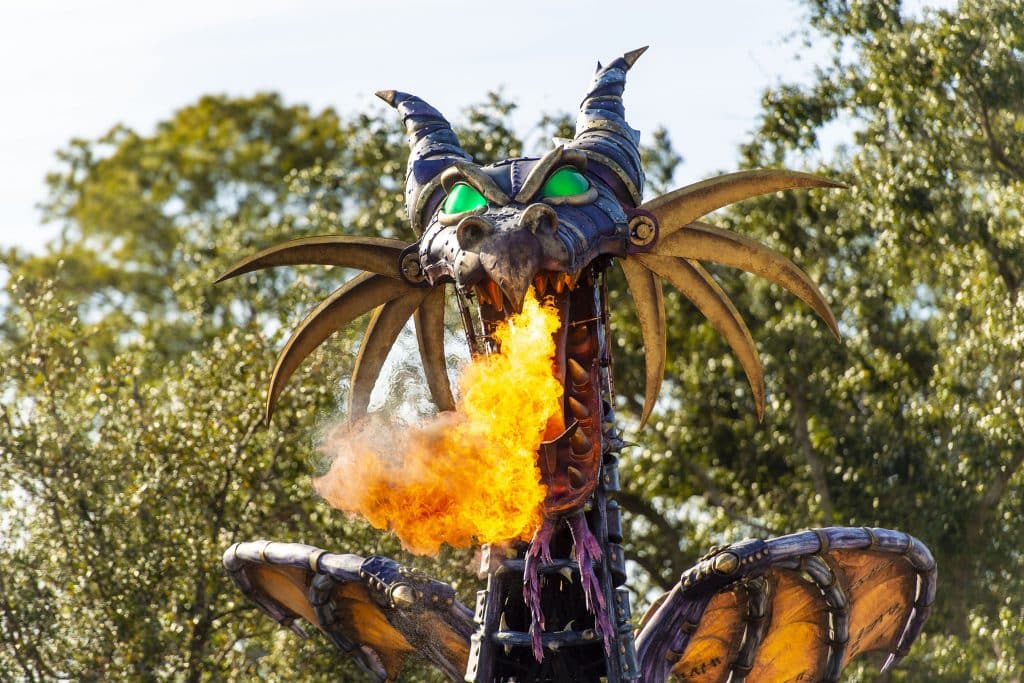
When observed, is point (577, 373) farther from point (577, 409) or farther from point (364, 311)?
point (364, 311)

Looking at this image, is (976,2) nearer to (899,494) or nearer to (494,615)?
(899,494)

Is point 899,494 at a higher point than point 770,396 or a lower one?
lower

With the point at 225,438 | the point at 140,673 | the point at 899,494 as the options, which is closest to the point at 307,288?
the point at 225,438

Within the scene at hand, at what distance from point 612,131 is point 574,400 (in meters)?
1.54

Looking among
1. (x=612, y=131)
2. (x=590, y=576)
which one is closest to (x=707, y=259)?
(x=612, y=131)

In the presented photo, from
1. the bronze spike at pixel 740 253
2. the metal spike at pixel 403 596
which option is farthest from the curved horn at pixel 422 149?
the metal spike at pixel 403 596

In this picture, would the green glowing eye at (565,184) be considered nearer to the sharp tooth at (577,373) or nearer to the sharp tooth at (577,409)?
the sharp tooth at (577,373)

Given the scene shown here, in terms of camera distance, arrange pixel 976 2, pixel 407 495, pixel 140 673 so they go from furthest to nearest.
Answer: pixel 976 2, pixel 140 673, pixel 407 495

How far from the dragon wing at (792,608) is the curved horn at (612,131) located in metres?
2.13

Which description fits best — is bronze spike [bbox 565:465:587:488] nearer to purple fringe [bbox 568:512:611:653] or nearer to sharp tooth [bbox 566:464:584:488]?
sharp tooth [bbox 566:464:584:488]

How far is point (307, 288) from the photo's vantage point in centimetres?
1767

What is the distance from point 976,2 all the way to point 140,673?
9.05 metres

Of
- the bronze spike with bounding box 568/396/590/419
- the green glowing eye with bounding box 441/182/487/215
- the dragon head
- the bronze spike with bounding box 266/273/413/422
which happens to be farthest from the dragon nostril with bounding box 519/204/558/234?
the bronze spike with bounding box 266/273/413/422

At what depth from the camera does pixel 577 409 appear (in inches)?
385
